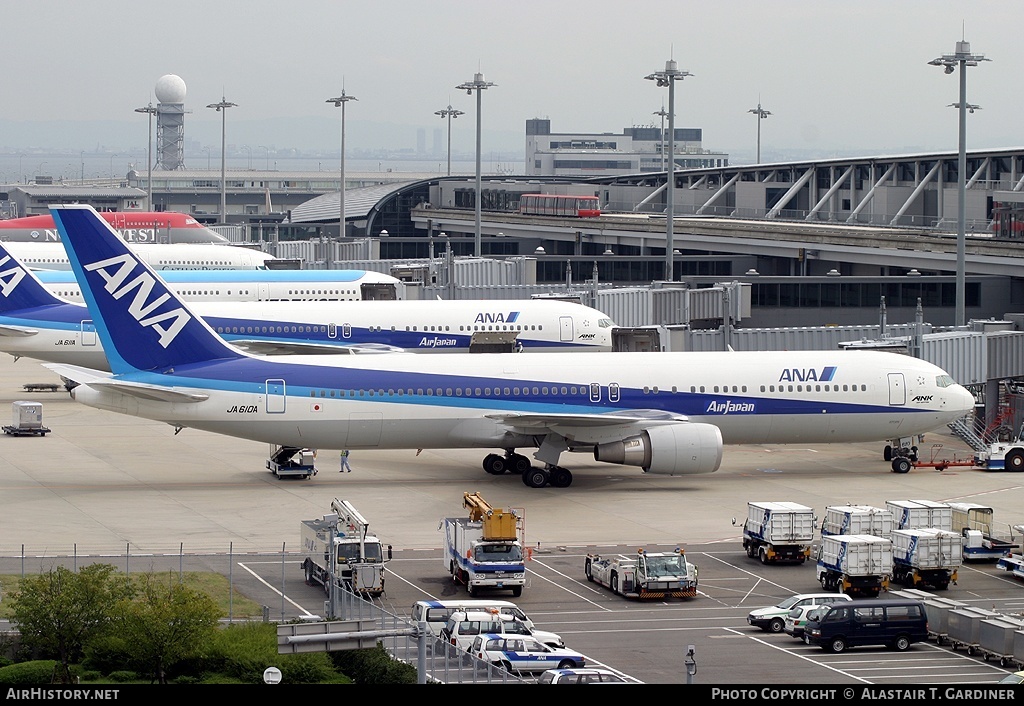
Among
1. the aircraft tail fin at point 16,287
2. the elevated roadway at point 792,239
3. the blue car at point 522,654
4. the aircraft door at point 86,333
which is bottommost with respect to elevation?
the blue car at point 522,654

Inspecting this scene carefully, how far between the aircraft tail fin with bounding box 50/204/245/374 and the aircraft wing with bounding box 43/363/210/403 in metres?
0.87

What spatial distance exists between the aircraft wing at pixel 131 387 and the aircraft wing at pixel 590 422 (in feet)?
33.6

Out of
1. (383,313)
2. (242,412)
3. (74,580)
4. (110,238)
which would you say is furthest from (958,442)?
(74,580)

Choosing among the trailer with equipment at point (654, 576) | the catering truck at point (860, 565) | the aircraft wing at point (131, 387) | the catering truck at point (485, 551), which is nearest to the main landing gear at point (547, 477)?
the aircraft wing at point (131, 387)

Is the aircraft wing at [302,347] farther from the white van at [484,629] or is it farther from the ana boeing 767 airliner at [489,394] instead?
the white van at [484,629]

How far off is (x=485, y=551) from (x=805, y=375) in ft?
63.5

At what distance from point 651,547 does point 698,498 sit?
7.81 metres

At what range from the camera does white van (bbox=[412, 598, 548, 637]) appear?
111 feet

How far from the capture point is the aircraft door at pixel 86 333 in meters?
68.5

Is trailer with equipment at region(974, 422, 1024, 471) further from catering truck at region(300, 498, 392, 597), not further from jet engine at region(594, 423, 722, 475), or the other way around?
catering truck at region(300, 498, 392, 597)

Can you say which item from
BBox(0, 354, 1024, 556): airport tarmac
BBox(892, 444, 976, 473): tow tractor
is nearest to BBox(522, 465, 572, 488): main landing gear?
BBox(0, 354, 1024, 556): airport tarmac

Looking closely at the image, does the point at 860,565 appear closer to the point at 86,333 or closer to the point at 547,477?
the point at 547,477

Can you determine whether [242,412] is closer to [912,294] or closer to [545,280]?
[912,294]

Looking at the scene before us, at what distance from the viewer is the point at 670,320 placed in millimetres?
77312
